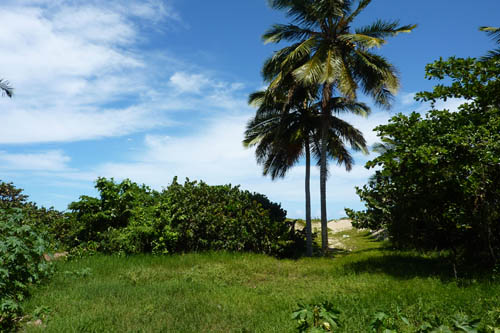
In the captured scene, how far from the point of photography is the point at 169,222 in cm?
1241

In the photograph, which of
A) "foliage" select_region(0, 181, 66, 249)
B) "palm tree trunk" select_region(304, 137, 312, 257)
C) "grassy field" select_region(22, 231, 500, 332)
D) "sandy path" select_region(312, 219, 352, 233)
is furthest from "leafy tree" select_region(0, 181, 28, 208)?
"sandy path" select_region(312, 219, 352, 233)

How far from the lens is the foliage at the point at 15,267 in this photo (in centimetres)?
568

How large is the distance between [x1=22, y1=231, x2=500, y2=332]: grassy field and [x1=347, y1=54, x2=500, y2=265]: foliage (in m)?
1.42

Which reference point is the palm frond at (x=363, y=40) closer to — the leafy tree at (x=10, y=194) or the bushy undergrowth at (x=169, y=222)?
the bushy undergrowth at (x=169, y=222)

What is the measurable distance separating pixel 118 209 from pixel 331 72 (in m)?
10.5

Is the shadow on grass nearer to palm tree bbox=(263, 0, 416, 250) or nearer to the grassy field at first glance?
the grassy field

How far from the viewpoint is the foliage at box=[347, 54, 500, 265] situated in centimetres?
834

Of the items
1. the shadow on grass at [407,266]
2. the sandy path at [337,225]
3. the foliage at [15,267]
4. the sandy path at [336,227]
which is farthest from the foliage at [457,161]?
the sandy path at [337,225]

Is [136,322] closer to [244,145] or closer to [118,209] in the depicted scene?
[118,209]

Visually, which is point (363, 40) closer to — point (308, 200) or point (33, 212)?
point (308, 200)

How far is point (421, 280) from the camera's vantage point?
28.6 feet

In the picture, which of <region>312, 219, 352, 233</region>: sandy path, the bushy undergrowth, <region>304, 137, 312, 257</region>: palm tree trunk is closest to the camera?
the bushy undergrowth

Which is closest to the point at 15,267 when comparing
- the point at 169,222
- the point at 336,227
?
the point at 169,222

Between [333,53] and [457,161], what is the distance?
954 centimetres
